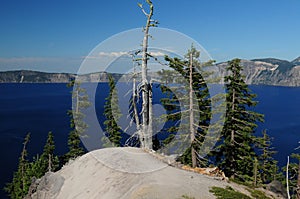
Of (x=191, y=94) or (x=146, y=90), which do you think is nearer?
(x=146, y=90)

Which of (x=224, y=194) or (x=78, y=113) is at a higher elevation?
(x=78, y=113)

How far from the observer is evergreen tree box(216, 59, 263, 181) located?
1040 inches

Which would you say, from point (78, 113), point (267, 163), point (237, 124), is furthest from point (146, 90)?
point (267, 163)

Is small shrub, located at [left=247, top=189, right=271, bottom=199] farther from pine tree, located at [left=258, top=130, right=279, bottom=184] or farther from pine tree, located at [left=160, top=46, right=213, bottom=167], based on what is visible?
pine tree, located at [left=258, top=130, right=279, bottom=184]

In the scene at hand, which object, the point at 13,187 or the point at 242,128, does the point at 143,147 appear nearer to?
the point at 242,128

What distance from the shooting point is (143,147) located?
20.0 metres

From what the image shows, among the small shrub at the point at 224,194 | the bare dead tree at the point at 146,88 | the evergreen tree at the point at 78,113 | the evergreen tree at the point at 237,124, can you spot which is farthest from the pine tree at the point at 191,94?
the evergreen tree at the point at 78,113

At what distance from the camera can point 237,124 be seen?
26.7 metres

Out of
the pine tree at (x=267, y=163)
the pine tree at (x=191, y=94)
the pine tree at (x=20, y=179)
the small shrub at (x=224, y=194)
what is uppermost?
the pine tree at (x=191, y=94)

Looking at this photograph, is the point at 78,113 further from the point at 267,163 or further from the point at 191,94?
the point at 267,163

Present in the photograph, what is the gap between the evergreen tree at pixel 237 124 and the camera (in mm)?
26422

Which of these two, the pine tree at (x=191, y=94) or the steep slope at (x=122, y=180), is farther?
the pine tree at (x=191, y=94)

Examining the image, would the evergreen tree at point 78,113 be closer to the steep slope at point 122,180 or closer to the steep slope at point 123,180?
the steep slope at point 123,180

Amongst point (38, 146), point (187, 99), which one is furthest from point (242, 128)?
point (38, 146)
